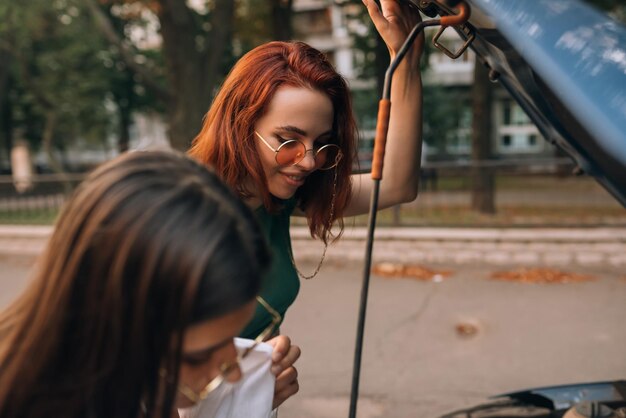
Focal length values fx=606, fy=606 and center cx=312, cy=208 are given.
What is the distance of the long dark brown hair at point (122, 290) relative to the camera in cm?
84

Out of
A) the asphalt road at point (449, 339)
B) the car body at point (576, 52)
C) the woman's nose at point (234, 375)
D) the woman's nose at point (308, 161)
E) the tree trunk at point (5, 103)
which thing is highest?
the car body at point (576, 52)

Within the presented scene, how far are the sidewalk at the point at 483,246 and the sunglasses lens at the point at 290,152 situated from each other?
6.17 meters

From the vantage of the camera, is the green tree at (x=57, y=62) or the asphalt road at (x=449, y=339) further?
the green tree at (x=57, y=62)

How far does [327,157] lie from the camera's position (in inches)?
68.7

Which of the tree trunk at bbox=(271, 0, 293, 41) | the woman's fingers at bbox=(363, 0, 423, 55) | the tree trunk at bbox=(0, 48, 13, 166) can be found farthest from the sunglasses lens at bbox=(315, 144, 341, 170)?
the tree trunk at bbox=(0, 48, 13, 166)

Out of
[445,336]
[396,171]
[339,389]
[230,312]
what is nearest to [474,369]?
[445,336]

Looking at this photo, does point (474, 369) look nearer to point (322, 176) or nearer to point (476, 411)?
point (476, 411)

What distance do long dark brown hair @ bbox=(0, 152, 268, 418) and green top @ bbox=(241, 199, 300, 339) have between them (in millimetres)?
731

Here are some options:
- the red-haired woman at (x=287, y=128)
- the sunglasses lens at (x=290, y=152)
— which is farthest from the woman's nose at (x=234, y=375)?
the sunglasses lens at (x=290, y=152)

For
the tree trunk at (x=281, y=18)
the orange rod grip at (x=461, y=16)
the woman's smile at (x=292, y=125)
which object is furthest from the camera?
the tree trunk at (x=281, y=18)

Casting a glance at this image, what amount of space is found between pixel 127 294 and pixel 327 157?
99 cm

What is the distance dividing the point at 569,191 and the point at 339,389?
19.2 ft

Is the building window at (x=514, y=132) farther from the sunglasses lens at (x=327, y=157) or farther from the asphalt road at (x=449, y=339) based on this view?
the sunglasses lens at (x=327, y=157)

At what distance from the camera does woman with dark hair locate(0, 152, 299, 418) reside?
33.1 inches
